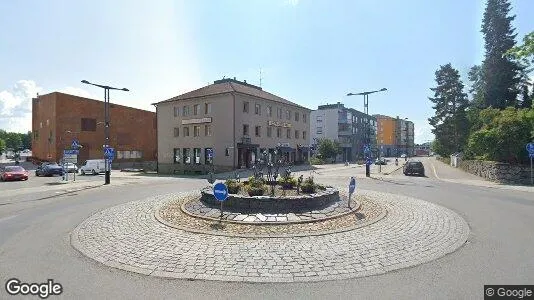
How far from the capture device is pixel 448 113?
183 ft

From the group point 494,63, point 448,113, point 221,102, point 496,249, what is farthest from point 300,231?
point 448,113

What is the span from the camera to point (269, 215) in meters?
10.7

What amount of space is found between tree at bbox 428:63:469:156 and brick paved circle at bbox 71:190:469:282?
5075cm

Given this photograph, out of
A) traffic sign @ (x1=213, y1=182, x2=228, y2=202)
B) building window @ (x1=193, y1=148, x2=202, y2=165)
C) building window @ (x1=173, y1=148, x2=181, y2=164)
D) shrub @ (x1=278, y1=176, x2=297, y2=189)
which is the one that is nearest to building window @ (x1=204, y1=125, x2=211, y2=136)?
building window @ (x1=193, y1=148, x2=202, y2=165)

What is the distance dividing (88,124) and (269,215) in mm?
56702

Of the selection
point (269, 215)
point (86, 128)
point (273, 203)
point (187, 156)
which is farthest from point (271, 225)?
point (86, 128)

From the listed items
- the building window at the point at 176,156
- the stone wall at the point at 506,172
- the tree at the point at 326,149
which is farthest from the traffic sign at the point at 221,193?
the tree at the point at 326,149

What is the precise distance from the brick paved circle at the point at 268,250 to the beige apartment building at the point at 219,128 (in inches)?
1062

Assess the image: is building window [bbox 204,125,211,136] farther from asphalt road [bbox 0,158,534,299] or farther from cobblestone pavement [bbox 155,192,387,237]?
asphalt road [bbox 0,158,534,299]

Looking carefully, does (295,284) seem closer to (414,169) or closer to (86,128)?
(414,169)

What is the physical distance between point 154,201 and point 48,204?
15.4 ft

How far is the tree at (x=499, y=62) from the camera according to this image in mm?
39562

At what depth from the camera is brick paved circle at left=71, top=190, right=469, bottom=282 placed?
20.6 feet

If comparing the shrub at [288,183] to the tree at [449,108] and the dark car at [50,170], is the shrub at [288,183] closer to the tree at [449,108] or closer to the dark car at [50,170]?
the dark car at [50,170]
